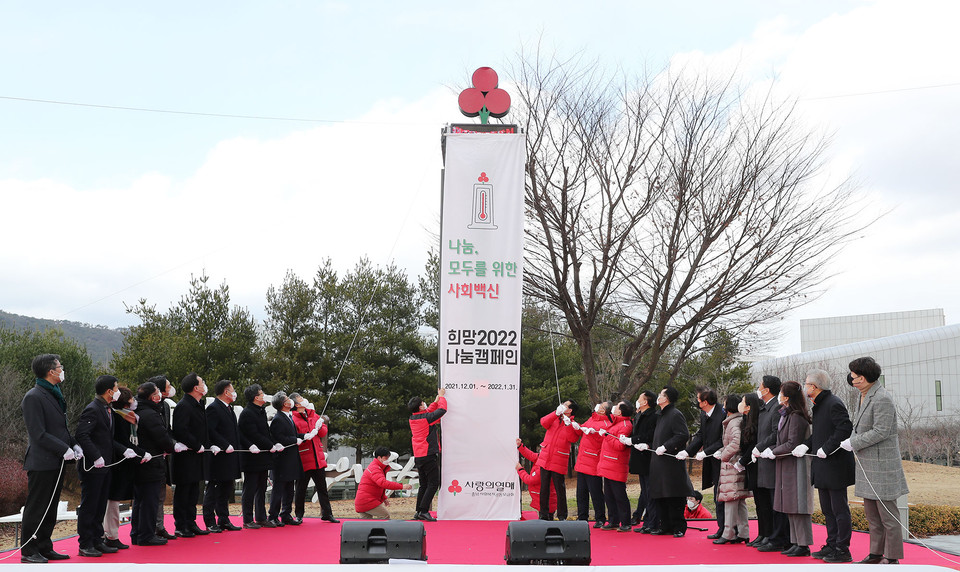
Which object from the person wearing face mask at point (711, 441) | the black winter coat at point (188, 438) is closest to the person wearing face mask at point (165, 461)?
the black winter coat at point (188, 438)

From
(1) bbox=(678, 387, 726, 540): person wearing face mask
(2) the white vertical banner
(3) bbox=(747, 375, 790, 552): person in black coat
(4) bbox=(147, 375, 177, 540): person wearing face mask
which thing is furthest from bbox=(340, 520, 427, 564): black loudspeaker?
(2) the white vertical banner

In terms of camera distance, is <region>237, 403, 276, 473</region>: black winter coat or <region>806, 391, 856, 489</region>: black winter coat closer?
<region>806, 391, 856, 489</region>: black winter coat

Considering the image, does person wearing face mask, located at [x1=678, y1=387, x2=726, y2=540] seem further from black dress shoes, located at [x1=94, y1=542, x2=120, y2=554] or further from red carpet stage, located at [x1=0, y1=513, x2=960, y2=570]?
black dress shoes, located at [x1=94, y1=542, x2=120, y2=554]

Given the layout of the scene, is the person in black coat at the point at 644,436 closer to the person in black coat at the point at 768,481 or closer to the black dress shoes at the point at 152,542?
the person in black coat at the point at 768,481

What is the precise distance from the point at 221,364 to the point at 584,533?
18088mm

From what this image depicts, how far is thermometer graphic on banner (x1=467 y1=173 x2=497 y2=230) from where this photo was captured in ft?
31.8

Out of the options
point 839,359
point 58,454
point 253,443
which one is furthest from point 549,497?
point 839,359

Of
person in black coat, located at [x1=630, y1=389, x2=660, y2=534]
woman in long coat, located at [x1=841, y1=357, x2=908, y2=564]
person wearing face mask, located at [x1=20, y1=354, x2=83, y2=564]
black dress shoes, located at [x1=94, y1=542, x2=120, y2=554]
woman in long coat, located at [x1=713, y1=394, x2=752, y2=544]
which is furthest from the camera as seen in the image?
person in black coat, located at [x1=630, y1=389, x2=660, y2=534]

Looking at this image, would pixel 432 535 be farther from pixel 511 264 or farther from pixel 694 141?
pixel 694 141

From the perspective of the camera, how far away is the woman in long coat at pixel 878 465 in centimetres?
589

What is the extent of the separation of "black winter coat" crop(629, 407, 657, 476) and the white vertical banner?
1494 mm

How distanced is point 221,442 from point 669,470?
4.66 meters

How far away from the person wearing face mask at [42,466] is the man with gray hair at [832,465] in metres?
6.04

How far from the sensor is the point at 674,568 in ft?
11.0
